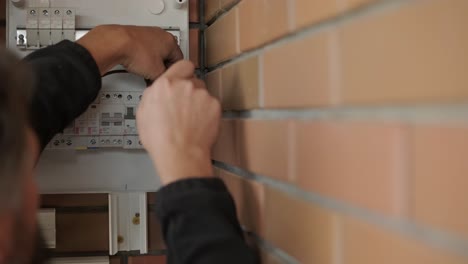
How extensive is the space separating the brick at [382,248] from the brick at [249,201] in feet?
0.84

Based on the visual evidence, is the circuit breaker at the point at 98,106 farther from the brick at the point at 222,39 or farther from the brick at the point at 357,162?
the brick at the point at 357,162

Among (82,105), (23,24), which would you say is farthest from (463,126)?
(23,24)

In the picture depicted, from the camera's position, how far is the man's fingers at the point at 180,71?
2.94 feet

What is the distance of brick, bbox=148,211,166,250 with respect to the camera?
125 centimetres

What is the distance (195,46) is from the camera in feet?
4.11

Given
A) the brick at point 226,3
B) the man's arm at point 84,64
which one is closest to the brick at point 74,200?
the man's arm at point 84,64

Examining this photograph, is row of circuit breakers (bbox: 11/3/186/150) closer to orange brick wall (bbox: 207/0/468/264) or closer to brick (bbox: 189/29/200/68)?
brick (bbox: 189/29/200/68)

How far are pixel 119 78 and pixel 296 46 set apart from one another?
0.57m

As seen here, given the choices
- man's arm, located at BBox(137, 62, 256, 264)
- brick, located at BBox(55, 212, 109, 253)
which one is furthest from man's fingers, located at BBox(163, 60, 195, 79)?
brick, located at BBox(55, 212, 109, 253)

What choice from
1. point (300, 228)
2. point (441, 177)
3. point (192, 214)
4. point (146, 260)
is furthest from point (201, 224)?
point (146, 260)

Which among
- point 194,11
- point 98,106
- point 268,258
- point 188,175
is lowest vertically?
point 268,258

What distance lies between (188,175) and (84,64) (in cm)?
34

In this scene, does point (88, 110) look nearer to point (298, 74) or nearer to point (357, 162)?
point (298, 74)

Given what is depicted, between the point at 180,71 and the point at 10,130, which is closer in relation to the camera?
the point at 10,130
